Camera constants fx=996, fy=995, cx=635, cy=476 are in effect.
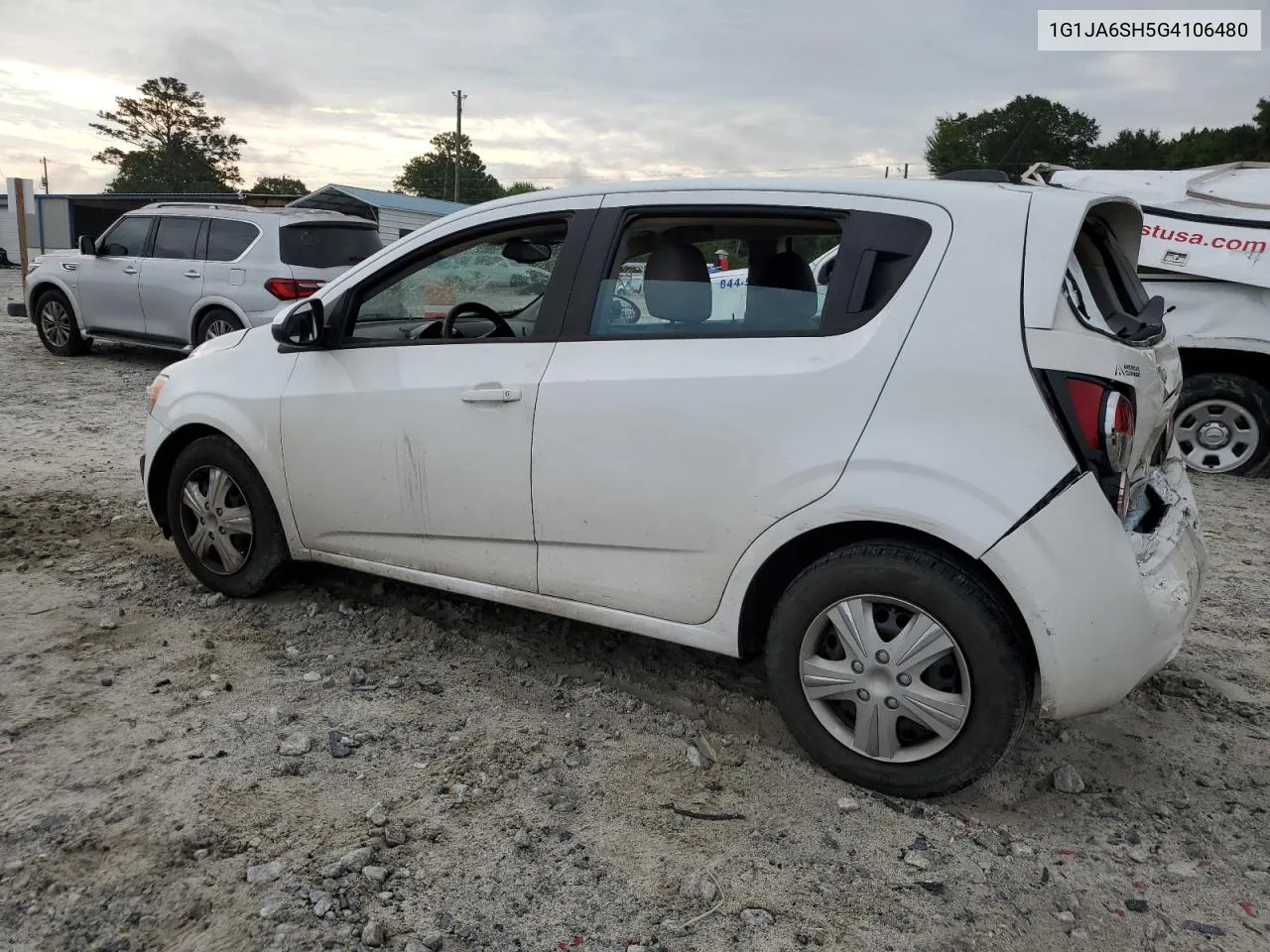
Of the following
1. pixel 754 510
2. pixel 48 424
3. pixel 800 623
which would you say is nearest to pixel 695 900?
pixel 800 623

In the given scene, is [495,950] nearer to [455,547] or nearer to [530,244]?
[455,547]

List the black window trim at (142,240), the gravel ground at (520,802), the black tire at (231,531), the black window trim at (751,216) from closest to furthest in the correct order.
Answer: the gravel ground at (520,802) → the black window trim at (751,216) → the black tire at (231,531) → the black window trim at (142,240)

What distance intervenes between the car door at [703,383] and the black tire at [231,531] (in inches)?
55.2

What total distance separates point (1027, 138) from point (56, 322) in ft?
209

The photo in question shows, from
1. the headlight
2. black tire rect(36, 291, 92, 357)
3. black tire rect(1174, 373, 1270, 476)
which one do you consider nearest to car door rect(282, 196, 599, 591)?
the headlight

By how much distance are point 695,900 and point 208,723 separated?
68.7 inches

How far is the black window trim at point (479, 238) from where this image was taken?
335 cm

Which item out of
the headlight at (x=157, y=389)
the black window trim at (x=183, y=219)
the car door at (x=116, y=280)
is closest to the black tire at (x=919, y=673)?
the headlight at (x=157, y=389)

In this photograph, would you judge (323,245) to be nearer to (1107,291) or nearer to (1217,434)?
(1217,434)

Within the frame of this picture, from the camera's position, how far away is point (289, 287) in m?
10.0

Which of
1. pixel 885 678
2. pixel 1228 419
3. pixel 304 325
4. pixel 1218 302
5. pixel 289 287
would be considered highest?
pixel 289 287

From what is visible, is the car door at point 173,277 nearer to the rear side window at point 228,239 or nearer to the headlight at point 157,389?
the rear side window at point 228,239

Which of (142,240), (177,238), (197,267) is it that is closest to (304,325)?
(197,267)

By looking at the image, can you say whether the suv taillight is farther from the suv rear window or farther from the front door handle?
the suv rear window
